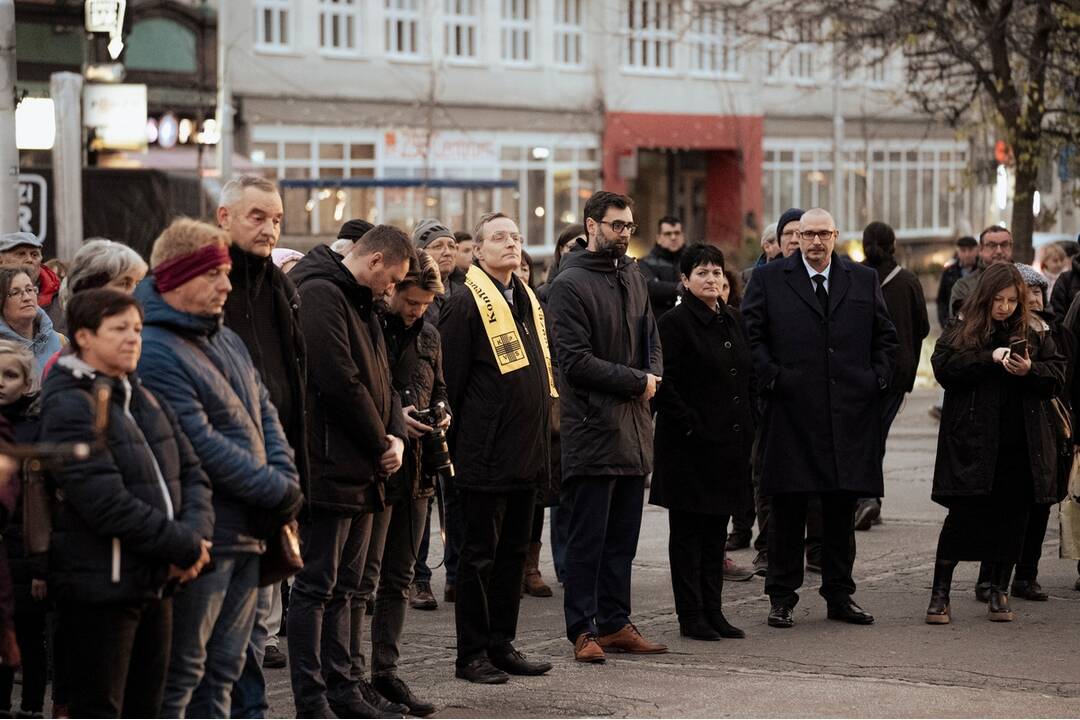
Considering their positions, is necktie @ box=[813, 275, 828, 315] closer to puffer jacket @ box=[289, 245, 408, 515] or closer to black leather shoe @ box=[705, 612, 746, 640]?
black leather shoe @ box=[705, 612, 746, 640]

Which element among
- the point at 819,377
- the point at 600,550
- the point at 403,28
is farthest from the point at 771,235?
the point at 403,28

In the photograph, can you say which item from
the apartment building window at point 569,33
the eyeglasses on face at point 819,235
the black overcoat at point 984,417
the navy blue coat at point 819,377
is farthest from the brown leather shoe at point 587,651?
the apartment building window at point 569,33

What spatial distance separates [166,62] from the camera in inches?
1314

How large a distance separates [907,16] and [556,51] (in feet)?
83.9

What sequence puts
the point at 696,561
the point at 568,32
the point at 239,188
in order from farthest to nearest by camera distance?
the point at 568,32 → the point at 696,561 → the point at 239,188

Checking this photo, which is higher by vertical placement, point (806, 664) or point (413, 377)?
point (413, 377)

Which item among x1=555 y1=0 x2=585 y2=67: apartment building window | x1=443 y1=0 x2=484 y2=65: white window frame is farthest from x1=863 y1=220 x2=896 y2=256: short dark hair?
x1=555 y1=0 x2=585 y2=67: apartment building window

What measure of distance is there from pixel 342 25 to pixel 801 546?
31764 mm

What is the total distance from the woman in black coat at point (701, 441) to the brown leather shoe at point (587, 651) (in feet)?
2.60

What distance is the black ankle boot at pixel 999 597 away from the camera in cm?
969

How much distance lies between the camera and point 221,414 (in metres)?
A: 6.11

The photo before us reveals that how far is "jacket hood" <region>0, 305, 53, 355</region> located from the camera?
28.8 feet

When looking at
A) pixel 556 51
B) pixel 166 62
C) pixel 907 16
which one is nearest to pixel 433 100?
pixel 556 51

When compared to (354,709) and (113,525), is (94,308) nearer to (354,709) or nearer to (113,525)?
(113,525)
